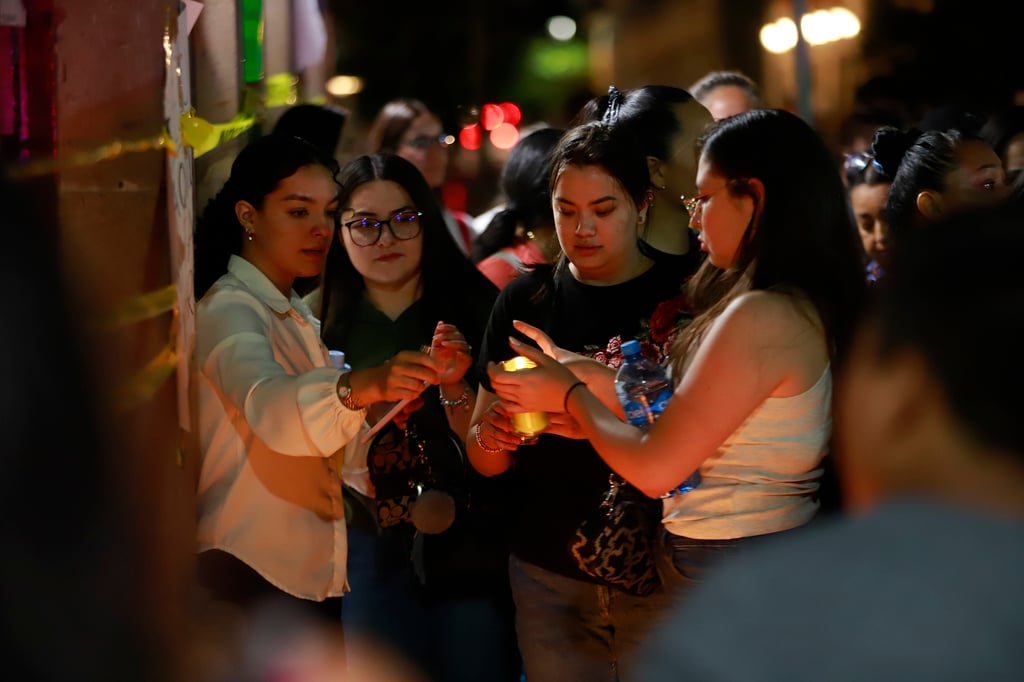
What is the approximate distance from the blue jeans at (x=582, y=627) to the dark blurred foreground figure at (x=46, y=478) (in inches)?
87.4

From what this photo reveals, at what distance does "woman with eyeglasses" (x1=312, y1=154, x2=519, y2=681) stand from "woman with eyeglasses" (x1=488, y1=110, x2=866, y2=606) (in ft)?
3.04

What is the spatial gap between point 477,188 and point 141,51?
21.2m

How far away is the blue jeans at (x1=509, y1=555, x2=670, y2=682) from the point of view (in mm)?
3365

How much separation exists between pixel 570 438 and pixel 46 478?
7.22 ft

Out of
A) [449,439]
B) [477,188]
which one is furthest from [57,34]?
[477,188]

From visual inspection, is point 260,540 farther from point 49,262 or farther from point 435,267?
point 49,262

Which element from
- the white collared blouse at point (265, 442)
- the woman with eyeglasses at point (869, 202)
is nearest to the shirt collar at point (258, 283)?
the white collared blouse at point (265, 442)

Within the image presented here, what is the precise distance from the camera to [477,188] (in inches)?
927

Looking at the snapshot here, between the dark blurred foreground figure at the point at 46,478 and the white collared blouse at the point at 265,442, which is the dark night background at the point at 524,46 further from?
the dark blurred foreground figure at the point at 46,478

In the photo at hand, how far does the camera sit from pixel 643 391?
3004 mm

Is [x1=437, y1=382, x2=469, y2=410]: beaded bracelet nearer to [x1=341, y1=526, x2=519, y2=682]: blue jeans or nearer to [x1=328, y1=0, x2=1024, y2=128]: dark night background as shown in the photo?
[x1=341, y1=526, x2=519, y2=682]: blue jeans

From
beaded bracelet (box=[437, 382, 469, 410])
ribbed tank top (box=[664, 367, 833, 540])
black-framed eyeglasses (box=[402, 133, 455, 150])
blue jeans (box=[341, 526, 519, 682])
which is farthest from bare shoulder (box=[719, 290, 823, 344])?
black-framed eyeglasses (box=[402, 133, 455, 150])

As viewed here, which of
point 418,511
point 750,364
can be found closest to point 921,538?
point 750,364

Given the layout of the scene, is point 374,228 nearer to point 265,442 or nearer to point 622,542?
point 265,442
